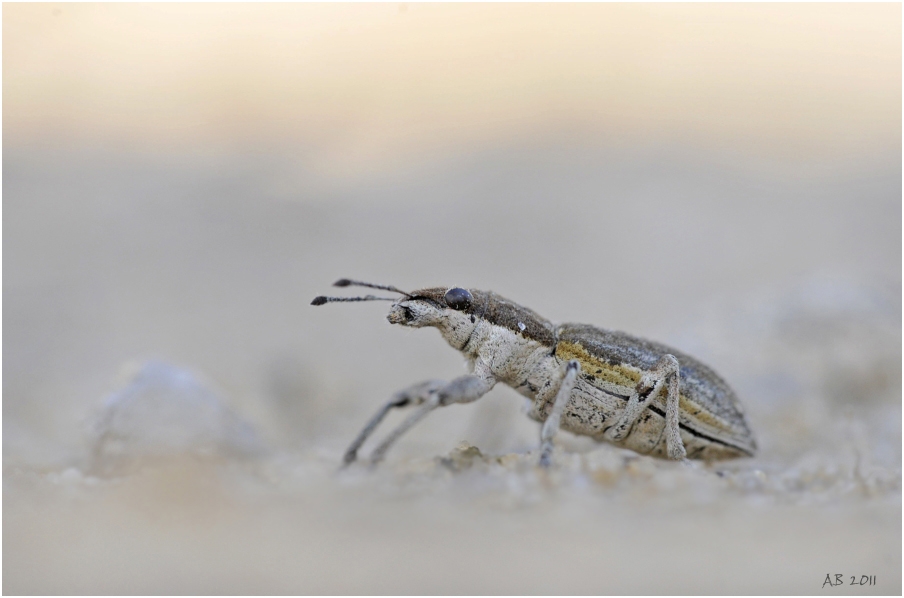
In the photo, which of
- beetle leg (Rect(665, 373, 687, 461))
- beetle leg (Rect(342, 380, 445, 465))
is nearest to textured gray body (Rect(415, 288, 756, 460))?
beetle leg (Rect(665, 373, 687, 461))

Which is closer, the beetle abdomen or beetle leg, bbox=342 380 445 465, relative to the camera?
beetle leg, bbox=342 380 445 465

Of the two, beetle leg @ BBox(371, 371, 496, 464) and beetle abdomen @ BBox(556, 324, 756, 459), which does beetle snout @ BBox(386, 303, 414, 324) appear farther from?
beetle abdomen @ BBox(556, 324, 756, 459)

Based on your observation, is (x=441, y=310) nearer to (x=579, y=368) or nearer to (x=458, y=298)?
(x=458, y=298)

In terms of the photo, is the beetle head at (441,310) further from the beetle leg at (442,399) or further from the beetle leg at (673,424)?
the beetle leg at (673,424)

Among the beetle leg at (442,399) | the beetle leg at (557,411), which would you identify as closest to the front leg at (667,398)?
the beetle leg at (557,411)

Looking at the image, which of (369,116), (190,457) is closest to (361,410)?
(190,457)

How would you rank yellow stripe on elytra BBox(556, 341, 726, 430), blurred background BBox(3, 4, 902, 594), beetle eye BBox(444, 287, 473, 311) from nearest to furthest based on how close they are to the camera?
blurred background BBox(3, 4, 902, 594) < beetle eye BBox(444, 287, 473, 311) < yellow stripe on elytra BBox(556, 341, 726, 430)

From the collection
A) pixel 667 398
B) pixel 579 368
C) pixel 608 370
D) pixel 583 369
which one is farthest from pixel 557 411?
pixel 667 398
